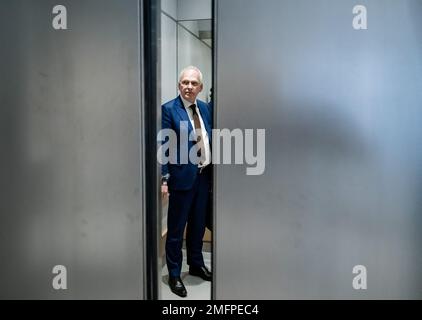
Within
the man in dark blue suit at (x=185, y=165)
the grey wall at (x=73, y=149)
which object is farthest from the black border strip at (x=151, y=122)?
the man in dark blue suit at (x=185, y=165)

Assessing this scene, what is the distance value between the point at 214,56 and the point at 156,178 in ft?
1.85

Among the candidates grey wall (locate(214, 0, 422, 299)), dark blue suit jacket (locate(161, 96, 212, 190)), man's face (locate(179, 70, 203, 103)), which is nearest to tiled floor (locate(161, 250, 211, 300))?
dark blue suit jacket (locate(161, 96, 212, 190))

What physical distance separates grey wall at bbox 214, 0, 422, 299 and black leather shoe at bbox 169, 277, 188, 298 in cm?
94

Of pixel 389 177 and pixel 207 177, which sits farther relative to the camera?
pixel 207 177

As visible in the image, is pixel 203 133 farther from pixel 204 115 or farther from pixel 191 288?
pixel 191 288

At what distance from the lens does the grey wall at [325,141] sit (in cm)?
137

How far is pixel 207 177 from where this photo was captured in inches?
91.4

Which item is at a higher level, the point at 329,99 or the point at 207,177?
the point at 329,99

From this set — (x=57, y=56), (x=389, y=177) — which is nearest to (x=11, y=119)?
(x=57, y=56)

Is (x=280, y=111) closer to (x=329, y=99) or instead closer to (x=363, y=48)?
(x=329, y=99)

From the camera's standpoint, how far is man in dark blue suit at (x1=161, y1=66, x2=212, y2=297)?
2.13m
